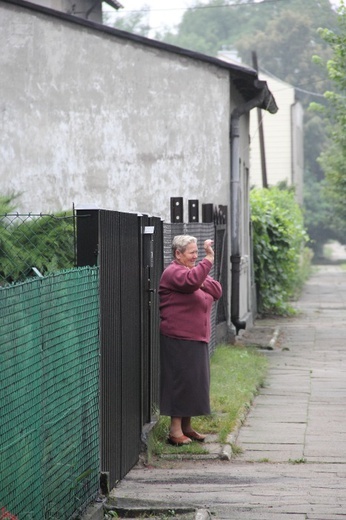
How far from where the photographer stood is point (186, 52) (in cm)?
1620

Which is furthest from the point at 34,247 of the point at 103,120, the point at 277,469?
the point at 103,120

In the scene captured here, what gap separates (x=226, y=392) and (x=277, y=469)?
10.3 ft

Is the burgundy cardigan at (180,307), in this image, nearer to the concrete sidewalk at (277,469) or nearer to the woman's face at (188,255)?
the woman's face at (188,255)

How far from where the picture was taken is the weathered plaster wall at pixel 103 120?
1482 cm

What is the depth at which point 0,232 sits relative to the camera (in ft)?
29.2

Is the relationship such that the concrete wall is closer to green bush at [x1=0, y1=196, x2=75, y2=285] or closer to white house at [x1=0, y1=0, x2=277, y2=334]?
white house at [x1=0, y1=0, x2=277, y2=334]

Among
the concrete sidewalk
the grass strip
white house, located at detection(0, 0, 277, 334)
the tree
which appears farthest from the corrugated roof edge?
the tree

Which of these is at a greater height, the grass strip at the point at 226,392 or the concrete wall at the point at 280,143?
the concrete wall at the point at 280,143

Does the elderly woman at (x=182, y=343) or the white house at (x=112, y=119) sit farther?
the white house at (x=112, y=119)

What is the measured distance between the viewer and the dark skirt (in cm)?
876

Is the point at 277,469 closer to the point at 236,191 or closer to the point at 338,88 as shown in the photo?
the point at 236,191

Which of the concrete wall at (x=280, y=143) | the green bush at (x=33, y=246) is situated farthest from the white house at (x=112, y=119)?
the concrete wall at (x=280, y=143)

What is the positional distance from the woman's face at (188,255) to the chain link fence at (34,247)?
0.89 m

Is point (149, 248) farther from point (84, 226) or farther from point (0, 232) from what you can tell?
point (84, 226)
